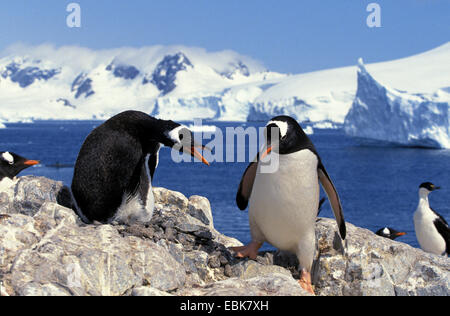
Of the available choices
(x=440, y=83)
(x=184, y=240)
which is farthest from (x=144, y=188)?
(x=440, y=83)

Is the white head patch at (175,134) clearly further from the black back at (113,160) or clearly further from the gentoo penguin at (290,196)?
the gentoo penguin at (290,196)

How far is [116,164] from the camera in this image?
5121mm

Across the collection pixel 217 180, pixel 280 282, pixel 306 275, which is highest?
pixel 280 282

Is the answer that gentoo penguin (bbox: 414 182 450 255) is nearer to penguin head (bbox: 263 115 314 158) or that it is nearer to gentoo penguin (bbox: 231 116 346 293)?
gentoo penguin (bbox: 231 116 346 293)

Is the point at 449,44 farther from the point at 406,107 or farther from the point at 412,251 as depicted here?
the point at 412,251

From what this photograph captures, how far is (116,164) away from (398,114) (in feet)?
178

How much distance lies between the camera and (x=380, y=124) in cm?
6128

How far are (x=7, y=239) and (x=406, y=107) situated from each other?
54115mm

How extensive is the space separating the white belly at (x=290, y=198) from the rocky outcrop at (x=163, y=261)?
35 centimetres

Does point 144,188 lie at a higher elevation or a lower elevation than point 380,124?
higher

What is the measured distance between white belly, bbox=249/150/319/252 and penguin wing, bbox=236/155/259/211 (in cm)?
23

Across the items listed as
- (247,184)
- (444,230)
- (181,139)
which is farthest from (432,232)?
(181,139)

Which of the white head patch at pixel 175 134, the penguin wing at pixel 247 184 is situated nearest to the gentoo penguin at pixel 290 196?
the penguin wing at pixel 247 184

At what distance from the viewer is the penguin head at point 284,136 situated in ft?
16.4
